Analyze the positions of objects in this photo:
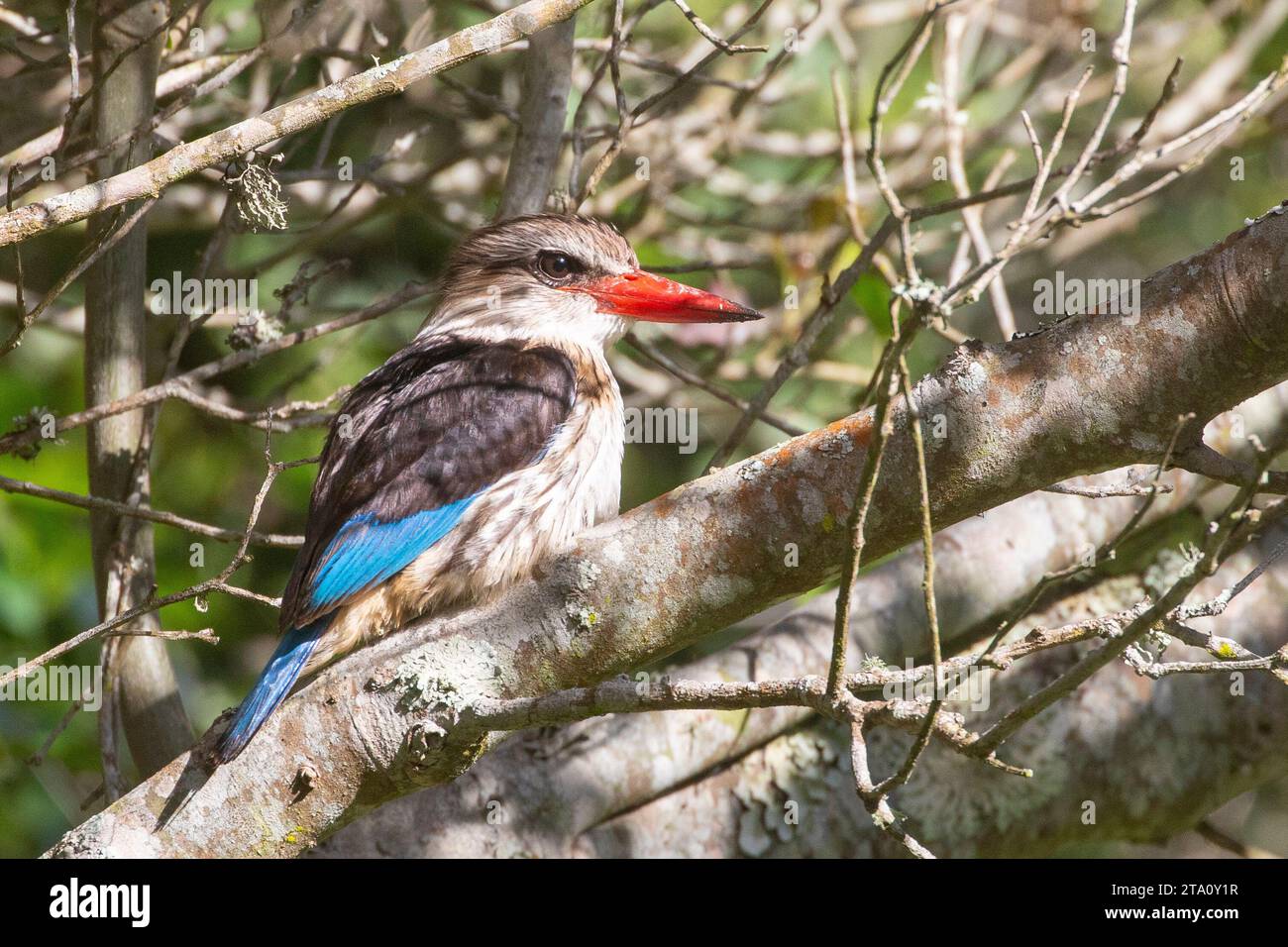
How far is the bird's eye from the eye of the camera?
11.0ft

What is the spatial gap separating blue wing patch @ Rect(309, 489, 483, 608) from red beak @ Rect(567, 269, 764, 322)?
0.77 meters

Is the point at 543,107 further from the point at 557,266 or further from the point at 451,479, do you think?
the point at 451,479

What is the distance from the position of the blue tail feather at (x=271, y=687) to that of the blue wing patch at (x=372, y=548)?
0.26 ft

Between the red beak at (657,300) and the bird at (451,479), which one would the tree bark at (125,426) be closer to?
the bird at (451,479)

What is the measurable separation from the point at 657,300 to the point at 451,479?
810mm

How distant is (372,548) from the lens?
2695mm

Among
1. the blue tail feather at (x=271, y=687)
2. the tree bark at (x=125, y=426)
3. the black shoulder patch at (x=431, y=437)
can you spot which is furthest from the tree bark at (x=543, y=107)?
the blue tail feather at (x=271, y=687)

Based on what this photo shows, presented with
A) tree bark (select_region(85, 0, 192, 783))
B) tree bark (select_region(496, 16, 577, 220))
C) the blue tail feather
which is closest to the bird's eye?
tree bark (select_region(496, 16, 577, 220))

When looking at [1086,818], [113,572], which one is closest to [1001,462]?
[1086,818]

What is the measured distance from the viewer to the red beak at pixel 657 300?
3.20 m

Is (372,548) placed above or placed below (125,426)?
below

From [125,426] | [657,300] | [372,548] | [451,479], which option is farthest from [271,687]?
[657,300]

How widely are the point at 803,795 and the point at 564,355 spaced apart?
4.17 ft

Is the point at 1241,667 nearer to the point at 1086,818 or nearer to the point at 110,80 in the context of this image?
the point at 1086,818
